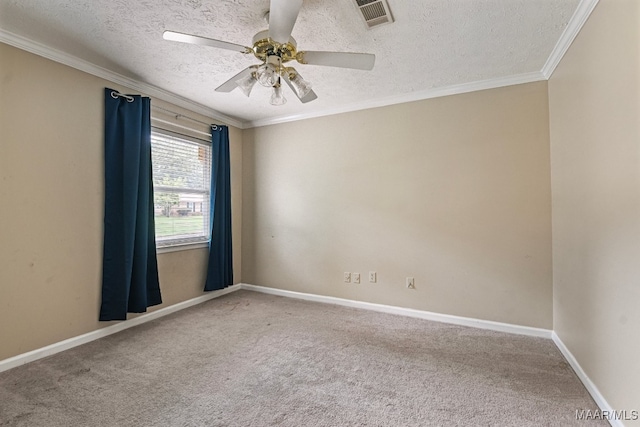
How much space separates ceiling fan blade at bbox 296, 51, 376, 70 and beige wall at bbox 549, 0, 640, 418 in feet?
4.14

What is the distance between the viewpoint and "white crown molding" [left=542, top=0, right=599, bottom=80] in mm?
1691

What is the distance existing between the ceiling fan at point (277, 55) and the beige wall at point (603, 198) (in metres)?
1.28

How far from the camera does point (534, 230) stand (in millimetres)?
2555

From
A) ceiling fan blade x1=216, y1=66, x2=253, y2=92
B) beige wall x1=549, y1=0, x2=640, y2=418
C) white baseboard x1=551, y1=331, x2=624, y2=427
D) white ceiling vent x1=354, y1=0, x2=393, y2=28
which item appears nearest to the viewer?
beige wall x1=549, y1=0, x2=640, y2=418

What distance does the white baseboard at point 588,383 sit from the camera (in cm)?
149

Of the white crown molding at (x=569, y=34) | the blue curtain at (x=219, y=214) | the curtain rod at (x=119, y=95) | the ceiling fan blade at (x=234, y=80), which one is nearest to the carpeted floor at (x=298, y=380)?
the blue curtain at (x=219, y=214)

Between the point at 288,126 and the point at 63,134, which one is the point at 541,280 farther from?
the point at 63,134

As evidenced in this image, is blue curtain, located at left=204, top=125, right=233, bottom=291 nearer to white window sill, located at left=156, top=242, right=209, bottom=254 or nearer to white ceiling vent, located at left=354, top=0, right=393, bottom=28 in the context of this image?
white window sill, located at left=156, top=242, right=209, bottom=254

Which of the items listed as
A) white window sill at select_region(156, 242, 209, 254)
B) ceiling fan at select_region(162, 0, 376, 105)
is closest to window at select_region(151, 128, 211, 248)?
white window sill at select_region(156, 242, 209, 254)

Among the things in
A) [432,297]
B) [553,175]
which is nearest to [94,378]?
[432,297]

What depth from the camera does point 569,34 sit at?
6.39 feet

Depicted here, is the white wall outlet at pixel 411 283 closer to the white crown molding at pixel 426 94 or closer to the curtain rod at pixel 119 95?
the white crown molding at pixel 426 94

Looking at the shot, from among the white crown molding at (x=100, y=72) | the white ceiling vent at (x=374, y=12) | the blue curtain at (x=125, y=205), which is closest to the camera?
the white ceiling vent at (x=374, y=12)

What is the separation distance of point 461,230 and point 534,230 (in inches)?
23.6
